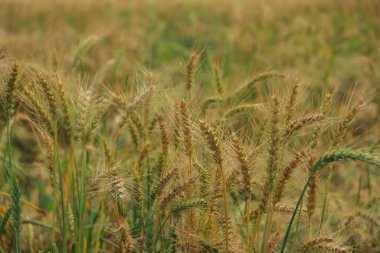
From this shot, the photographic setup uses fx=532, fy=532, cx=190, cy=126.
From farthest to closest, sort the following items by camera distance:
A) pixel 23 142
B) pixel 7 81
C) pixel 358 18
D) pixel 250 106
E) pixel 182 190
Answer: pixel 358 18 < pixel 23 142 < pixel 250 106 < pixel 7 81 < pixel 182 190

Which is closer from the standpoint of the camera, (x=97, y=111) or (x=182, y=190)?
(x=182, y=190)

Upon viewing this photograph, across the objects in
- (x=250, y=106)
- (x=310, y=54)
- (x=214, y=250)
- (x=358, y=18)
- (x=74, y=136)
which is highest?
(x=358, y=18)

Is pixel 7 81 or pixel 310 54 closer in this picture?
pixel 7 81

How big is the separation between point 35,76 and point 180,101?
56cm

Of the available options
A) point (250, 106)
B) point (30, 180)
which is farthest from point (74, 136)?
point (30, 180)

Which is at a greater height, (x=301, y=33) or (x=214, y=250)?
(x=301, y=33)

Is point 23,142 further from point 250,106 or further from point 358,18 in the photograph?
point 358,18

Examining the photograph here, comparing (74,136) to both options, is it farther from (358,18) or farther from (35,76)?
(358,18)

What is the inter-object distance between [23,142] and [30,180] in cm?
58

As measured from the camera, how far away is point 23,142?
177 inches

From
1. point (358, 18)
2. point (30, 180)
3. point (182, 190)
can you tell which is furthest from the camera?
point (358, 18)

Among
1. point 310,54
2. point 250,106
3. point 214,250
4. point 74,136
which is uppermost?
point 310,54

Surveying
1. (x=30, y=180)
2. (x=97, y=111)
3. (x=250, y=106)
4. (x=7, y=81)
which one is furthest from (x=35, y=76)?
(x=30, y=180)

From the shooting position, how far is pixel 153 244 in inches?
73.0
